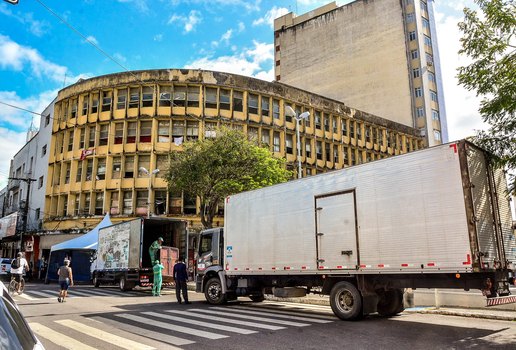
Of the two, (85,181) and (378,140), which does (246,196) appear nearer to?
(85,181)

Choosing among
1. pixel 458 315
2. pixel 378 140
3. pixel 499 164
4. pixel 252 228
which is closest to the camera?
pixel 499 164

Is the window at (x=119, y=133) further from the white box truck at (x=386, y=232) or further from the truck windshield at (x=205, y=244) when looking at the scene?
the white box truck at (x=386, y=232)

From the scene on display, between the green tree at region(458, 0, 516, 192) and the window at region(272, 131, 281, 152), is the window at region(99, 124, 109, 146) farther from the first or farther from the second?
the green tree at region(458, 0, 516, 192)

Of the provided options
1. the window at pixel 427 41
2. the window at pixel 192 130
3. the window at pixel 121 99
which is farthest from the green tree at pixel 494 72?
the window at pixel 427 41

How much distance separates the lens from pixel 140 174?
1422 inches

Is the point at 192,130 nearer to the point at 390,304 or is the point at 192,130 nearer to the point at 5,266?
the point at 5,266

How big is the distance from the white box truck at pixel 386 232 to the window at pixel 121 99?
2809 cm

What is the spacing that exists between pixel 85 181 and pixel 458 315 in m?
33.9

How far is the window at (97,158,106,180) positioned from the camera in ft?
122

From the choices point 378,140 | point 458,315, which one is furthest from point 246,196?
point 378,140

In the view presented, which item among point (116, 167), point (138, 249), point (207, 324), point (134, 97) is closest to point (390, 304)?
point (207, 324)

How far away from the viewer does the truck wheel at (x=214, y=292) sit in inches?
563

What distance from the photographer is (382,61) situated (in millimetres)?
54219

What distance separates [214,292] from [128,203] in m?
23.7
